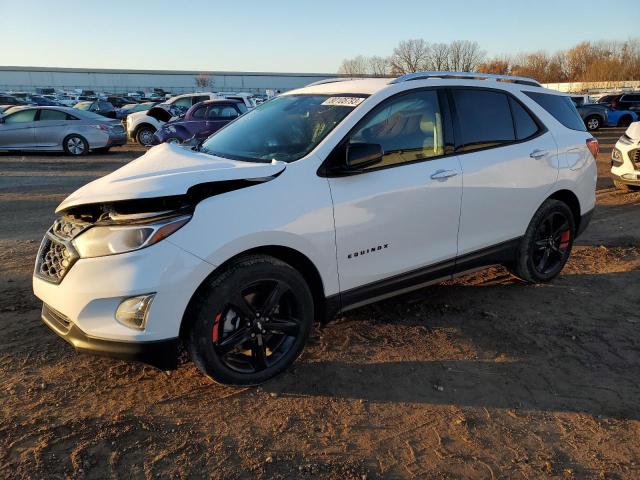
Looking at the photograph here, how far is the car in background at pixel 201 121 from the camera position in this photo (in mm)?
14719

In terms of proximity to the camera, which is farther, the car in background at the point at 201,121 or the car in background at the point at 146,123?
the car in background at the point at 146,123

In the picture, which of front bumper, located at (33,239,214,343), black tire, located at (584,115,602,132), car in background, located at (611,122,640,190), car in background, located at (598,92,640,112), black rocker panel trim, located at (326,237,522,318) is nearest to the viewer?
front bumper, located at (33,239,214,343)

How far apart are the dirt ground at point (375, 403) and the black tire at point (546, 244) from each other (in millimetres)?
337

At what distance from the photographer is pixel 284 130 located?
3764 mm

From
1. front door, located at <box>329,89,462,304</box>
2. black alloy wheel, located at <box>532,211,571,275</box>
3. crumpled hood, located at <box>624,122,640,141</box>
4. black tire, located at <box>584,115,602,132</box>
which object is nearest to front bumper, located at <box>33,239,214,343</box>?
front door, located at <box>329,89,462,304</box>

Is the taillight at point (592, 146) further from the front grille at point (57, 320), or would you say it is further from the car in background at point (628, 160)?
the car in background at point (628, 160)

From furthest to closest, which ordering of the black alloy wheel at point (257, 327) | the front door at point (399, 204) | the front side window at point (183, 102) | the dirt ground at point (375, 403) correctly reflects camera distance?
1. the front side window at point (183, 102)
2. the front door at point (399, 204)
3. the black alloy wheel at point (257, 327)
4. the dirt ground at point (375, 403)

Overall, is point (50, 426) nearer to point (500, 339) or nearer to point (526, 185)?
point (500, 339)

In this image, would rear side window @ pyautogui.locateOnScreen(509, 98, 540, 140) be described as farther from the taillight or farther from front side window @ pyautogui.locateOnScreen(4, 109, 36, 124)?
front side window @ pyautogui.locateOnScreen(4, 109, 36, 124)

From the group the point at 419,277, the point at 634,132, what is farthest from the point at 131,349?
the point at 634,132

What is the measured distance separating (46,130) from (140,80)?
350ft

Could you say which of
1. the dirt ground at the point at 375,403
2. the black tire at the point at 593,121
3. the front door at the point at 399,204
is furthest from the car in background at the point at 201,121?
the black tire at the point at 593,121

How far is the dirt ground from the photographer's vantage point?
2584 mm

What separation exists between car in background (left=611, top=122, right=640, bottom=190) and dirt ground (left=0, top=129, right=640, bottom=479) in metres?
5.66
